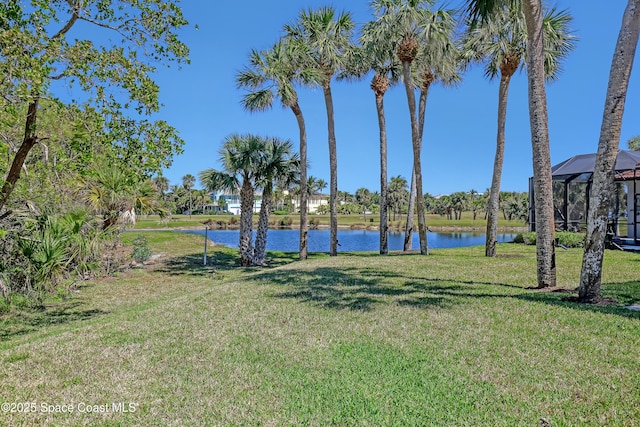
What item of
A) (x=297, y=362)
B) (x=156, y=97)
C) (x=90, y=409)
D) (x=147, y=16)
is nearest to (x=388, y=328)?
(x=297, y=362)

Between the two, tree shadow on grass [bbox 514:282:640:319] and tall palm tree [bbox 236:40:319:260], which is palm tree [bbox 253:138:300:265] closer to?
tall palm tree [bbox 236:40:319:260]

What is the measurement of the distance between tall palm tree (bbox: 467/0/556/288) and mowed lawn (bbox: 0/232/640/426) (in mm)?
858

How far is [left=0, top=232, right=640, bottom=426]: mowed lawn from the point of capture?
9.93ft

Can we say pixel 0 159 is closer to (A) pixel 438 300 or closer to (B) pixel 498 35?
(A) pixel 438 300

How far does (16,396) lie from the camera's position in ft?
11.2

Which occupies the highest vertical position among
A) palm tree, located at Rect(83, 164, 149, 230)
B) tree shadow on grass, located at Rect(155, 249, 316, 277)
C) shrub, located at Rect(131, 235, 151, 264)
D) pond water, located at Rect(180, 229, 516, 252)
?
palm tree, located at Rect(83, 164, 149, 230)

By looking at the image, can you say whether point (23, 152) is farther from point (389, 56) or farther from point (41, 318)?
point (389, 56)

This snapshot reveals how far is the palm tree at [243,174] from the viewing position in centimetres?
1681

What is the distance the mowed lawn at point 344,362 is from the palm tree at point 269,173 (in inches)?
390

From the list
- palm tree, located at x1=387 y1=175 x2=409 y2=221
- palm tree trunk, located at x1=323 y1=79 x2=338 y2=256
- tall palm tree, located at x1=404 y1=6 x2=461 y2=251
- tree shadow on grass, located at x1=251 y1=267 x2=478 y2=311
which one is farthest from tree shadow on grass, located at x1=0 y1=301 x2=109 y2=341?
palm tree, located at x1=387 y1=175 x2=409 y2=221

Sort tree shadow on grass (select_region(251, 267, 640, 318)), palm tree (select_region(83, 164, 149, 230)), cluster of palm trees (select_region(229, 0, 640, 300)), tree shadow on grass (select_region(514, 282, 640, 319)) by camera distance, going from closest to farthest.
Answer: tree shadow on grass (select_region(514, 282, 640, 319)) < tree shadow on grass (select_region(251, 267, 640, 318)) < palm tree (select_region(83, 164, 149, 230)) < cluster of palm trees (select_region(229, 0, 640, 300))

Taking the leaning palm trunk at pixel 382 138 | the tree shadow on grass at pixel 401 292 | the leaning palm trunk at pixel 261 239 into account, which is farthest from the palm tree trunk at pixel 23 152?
the leaning palm trunk at pixel 382 138

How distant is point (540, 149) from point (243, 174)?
40.9 ft

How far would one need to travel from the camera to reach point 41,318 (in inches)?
317
